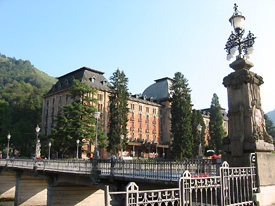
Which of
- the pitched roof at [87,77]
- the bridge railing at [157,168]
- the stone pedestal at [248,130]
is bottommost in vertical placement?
the bridge railing at [157,168]

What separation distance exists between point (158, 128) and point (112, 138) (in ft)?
93.3

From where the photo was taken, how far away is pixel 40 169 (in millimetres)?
27766

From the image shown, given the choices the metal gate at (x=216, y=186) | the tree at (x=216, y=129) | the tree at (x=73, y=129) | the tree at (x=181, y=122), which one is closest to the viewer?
the metal gate at (x=216, y=186)

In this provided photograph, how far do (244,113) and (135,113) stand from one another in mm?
59240

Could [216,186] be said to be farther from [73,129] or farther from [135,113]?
[135,113]

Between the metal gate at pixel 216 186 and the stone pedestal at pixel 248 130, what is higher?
the stone pedestal at pixel 248 130

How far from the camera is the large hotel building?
202 feet

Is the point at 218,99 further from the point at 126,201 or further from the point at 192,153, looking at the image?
the point at 126,201

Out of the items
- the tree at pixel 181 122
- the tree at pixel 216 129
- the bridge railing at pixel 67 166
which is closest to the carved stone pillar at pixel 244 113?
the bridge railing at pixel 67 166

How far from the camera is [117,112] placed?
50688 mm

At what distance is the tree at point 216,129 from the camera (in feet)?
234

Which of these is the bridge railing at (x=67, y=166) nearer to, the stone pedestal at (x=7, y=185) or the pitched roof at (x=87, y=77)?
the stone pedestal at (x=7, y=185)

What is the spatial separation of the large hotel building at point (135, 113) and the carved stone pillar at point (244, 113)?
48400 mm

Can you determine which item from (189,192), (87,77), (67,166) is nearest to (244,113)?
(189,192)
